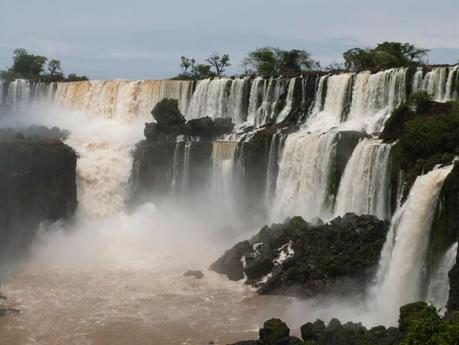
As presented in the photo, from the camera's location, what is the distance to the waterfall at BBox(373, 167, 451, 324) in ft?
63.7

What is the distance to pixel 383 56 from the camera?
46.7 metres

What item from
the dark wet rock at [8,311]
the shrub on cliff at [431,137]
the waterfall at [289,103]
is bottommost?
the dark wet rock at [8,311]

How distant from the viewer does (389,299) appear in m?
20.3

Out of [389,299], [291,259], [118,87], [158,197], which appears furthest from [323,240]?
[118,87]

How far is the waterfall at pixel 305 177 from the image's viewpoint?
29.1 m

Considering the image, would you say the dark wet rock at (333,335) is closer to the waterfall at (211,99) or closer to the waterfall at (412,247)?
the waterfall at (412,247)

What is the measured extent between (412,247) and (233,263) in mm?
9039

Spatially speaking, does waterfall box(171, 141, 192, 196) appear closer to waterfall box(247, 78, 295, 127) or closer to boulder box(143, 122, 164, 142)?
boulder box(143, 122, 164, 142)

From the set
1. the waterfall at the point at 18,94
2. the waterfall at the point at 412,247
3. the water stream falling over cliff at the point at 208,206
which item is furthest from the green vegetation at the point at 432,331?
the waterfall at the point at 18,94

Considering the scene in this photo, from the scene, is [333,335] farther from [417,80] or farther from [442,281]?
[417,80]

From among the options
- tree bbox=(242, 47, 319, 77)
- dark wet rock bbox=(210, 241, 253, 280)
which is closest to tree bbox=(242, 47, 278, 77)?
tree bbox=(242, 47, 319, 77)

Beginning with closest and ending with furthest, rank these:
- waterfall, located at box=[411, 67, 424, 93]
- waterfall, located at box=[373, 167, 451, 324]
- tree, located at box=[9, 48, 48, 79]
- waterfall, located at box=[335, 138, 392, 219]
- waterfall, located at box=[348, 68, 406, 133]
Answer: waterfall, located at box=[373, 167, 451, 324]
waterfall, located at box=[335, 138, 392, 219]
waterfall, located at box=[411, 67, 424, 93]
waterfall, located at box=[348, 68, 406, 133]
tree, located at box=[9, 48, 48, 79]

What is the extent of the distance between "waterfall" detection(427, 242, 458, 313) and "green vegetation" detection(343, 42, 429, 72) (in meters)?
28.3

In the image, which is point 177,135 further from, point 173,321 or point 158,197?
point 173,321
